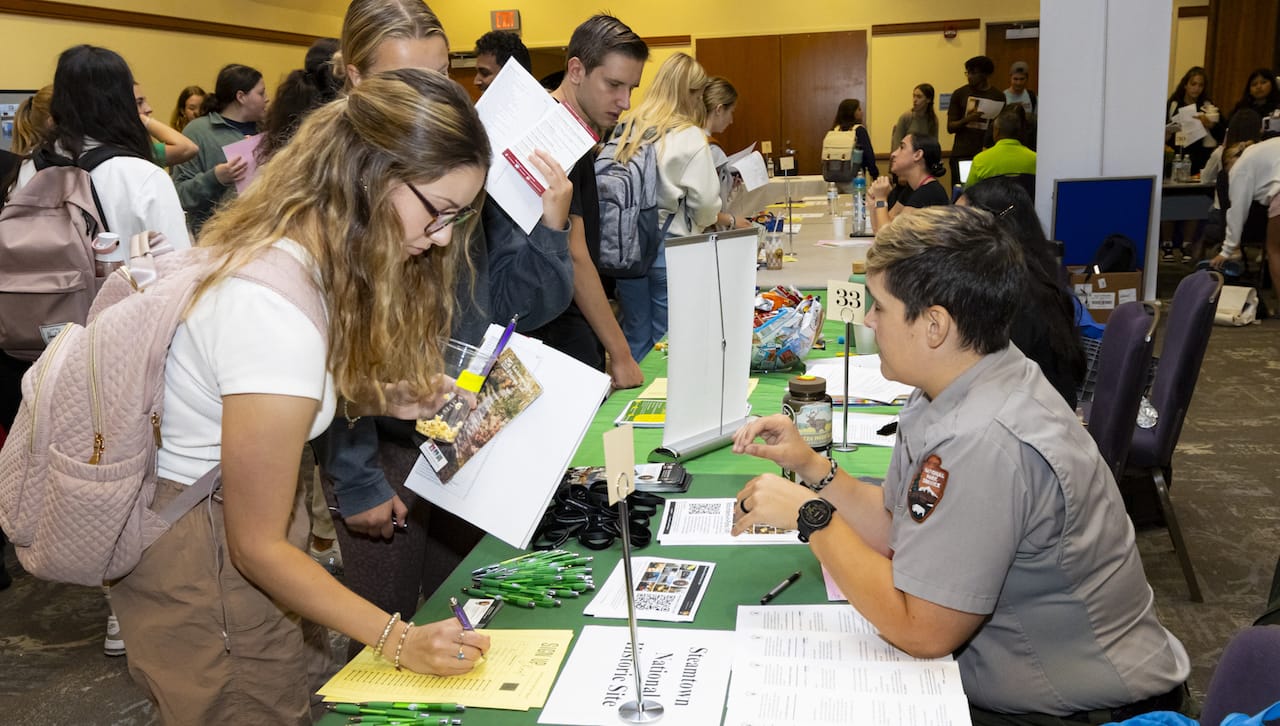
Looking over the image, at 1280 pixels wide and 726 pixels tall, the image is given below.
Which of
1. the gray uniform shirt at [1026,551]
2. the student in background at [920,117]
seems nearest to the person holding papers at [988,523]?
the gray uniform shirt at [1026,551]

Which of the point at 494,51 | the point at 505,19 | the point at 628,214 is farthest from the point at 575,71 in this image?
the point at 505,19

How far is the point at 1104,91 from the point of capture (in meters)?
4.96

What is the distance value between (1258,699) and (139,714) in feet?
8.55

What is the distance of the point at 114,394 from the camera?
4.03ft

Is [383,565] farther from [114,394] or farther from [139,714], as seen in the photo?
[139,714]

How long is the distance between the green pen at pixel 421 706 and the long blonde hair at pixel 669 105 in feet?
8.98

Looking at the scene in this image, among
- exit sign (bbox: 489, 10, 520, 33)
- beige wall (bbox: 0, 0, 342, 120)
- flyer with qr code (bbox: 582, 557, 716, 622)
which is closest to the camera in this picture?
flyer with qr code (bbox: 582, 557, 716, 622)

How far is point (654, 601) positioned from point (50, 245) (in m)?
2.39

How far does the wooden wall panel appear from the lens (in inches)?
405

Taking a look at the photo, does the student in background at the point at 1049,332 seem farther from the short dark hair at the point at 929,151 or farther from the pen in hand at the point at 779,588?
the short dark hair at the point at 929,151

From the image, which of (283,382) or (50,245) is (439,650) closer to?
(283,382)

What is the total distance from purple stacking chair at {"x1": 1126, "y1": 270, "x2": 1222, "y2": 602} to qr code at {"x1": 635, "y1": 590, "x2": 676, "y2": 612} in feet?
6.54

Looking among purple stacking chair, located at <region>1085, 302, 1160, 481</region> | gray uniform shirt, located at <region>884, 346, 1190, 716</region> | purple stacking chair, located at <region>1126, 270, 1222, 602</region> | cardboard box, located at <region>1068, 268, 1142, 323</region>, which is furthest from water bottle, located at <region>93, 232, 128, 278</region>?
cardboard box, located at <region>1068, 268, 1142, 323</region>

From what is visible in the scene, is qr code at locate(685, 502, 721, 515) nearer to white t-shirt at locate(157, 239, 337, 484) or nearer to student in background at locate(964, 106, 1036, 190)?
white t-shirt at locate(157, 239, 337, 484)
